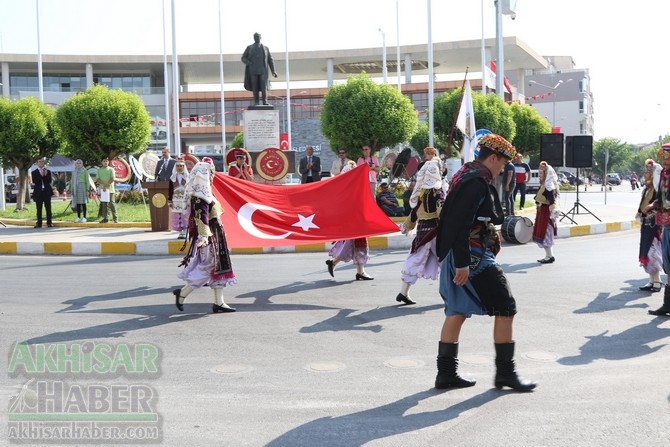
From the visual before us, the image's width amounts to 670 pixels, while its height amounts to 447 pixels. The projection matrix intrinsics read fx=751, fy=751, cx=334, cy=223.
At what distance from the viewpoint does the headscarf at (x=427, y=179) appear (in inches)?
343

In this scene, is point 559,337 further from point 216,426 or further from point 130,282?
point 130,282

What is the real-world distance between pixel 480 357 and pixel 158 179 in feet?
48.4

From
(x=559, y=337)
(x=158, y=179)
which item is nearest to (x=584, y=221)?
(x=158, y=179)

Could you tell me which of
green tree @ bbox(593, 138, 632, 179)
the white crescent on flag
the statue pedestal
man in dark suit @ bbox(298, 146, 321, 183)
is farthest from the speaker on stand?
green tree @ bbox(593, 138, 632, 179)

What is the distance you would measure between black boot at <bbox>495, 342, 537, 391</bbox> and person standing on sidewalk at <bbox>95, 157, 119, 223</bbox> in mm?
16552

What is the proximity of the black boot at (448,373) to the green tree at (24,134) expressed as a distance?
24293mm

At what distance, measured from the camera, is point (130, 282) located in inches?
421

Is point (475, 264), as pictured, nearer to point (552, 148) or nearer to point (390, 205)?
point (390, 205)

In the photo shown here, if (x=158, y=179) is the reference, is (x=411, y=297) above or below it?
below

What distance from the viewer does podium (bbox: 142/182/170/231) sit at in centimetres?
1828

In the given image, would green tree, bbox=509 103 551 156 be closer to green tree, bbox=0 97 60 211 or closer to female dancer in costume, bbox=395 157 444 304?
green tree, bbox=0 97 60 211

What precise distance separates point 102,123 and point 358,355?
21.4 m

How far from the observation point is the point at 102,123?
2550 cm

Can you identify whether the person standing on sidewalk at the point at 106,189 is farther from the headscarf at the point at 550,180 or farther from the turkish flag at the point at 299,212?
the headscarf at the point at 550,180
